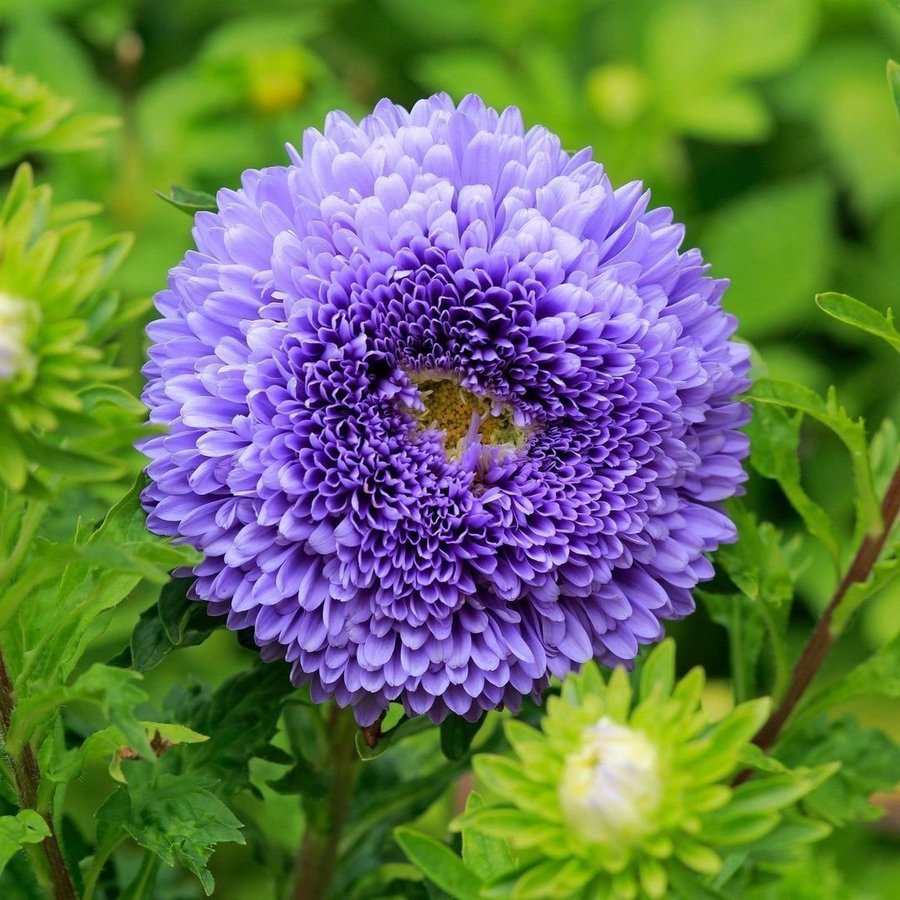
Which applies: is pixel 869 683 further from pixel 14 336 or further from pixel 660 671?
pixel 14 336

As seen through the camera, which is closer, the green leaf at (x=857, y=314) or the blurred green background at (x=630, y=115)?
the green leaf at (x=857, y=314)

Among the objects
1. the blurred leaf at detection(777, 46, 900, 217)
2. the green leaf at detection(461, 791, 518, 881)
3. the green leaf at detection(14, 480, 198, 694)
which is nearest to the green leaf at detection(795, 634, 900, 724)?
the green leaf at detection(461, 791, 518, 881)

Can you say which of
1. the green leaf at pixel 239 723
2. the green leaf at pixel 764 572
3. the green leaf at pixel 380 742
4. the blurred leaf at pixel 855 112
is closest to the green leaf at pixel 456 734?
the green leaf at pixel 380 742

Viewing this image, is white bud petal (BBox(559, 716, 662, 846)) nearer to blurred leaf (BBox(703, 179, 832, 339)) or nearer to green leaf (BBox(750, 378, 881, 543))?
green leaf (BBox(750, 378, 881, 543))

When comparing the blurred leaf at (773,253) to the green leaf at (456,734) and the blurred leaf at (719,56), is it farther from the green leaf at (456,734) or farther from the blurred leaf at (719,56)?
the green leaf at (456,734)

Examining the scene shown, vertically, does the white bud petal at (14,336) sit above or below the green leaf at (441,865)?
above

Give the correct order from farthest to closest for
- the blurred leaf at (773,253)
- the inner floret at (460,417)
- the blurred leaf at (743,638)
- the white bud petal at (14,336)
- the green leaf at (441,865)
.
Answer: the blurred leaf at (773,253) < the blurred leaf at (743,638) < the inner floret at (460,417) < the green leaf at (441,865) < the white bud petal at (14,336)

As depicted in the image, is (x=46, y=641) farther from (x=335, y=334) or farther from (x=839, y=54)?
(x=839, y=54)
